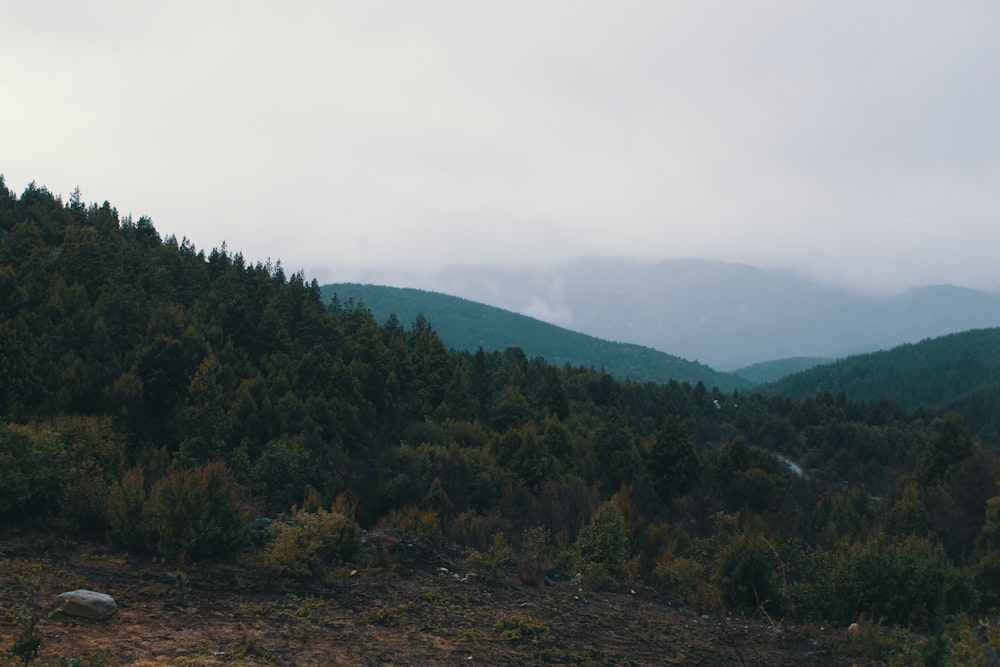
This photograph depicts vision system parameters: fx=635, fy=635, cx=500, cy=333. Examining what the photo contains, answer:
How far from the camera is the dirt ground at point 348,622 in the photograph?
8.10 meters

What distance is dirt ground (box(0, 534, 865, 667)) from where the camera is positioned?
8.10 m

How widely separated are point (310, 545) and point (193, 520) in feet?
7.16

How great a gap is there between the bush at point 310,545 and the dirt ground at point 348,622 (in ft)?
1.13

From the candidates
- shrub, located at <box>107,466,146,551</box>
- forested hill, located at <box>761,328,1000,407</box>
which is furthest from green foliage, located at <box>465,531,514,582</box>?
forested hill, located at <box>761,328,1000,407</box>

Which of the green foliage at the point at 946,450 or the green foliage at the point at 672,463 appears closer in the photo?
the green foliage at the point at 946,450

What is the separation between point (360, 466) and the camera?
1294 inches

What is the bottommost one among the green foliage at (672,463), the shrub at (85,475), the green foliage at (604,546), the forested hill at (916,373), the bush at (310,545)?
the green foliage at (672,463)

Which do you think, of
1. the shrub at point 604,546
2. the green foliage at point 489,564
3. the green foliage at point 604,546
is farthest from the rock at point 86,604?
the shrub at point 604,546

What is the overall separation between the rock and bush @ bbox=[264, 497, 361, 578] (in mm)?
2949

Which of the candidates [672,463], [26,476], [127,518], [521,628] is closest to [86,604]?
[127,518]

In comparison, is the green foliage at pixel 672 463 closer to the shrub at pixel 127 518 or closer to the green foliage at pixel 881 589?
the green foliage at pixel 881 589

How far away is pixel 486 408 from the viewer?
5612cm

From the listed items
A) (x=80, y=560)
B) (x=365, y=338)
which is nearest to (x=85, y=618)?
(x=80, y=560)

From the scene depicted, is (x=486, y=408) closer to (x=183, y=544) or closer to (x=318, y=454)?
(x=318, y=454)
